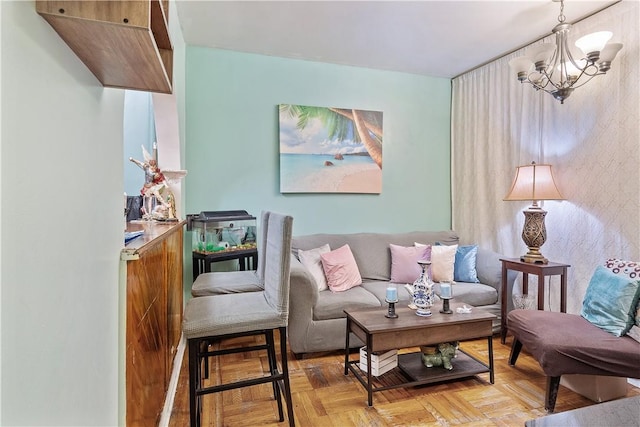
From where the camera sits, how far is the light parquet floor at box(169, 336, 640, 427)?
1.91 metres

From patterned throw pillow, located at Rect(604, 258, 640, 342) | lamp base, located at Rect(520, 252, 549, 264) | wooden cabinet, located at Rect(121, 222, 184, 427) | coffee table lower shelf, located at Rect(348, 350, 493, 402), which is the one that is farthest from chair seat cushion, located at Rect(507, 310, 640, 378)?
wooden cabinet, located at Rect(121, 222, 184, 427)

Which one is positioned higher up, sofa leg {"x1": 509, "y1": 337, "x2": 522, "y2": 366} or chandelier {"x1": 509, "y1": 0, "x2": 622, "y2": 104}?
chandelier {"x1": 509, "y1": 0, "x2": 622, "y2": 104}

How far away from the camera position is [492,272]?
3.18 m

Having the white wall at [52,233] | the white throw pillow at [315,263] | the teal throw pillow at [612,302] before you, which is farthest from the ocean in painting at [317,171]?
the white wall at [52,233]

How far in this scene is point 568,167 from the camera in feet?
9.18

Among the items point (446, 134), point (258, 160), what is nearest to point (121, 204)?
point (258, 160)

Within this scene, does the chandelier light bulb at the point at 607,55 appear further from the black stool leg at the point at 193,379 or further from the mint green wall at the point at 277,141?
the black stool leg at the point at 193,379

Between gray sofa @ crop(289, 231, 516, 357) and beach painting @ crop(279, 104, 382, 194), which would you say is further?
beach painting @ crop(279, 104, 382, 194)

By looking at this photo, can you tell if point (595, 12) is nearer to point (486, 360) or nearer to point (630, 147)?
point (630, 147)

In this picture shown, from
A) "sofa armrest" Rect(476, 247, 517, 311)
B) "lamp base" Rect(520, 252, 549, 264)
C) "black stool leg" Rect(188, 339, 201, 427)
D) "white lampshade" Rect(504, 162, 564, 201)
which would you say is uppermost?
"white lampshade" Rect(504, 162, 564, 201)

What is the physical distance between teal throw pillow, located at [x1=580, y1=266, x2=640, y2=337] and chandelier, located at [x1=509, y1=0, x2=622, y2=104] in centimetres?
126

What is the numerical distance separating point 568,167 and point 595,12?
1.13 meters

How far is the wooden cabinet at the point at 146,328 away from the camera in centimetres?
121

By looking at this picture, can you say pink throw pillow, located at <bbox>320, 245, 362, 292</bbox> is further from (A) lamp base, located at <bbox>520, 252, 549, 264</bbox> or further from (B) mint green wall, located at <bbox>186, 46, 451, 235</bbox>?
(A) lamp base, located at <bbox>520, 252, 549, 264</bbox>
